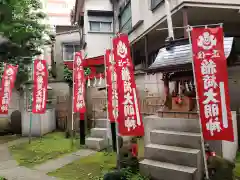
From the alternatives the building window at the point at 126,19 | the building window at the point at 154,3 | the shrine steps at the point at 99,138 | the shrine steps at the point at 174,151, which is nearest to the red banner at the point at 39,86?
the shrine steps at the point at 99,138

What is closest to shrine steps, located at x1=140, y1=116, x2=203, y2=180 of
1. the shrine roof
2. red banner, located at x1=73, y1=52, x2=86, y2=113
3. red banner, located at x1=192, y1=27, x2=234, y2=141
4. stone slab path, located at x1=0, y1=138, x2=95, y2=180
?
red banner, located at x1=192, y1=27, x2=234, y2=141

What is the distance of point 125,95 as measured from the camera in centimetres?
803

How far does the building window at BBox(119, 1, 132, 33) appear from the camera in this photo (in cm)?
1706

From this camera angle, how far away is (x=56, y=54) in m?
25.9

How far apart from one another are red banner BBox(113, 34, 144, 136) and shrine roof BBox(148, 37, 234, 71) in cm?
113

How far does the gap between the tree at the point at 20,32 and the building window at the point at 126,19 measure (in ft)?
20.1


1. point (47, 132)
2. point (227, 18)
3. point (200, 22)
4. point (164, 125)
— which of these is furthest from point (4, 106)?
point (227, 18)

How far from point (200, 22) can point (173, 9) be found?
7.49 feet

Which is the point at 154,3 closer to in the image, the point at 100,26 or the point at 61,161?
the point at 61,161

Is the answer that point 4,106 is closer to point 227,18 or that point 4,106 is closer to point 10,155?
point 10,155

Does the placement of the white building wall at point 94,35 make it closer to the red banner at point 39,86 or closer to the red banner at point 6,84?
the red banner at point 39,86

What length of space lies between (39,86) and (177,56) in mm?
9031

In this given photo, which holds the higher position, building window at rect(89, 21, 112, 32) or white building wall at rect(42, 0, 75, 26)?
white building wall at rect(42, 0, 75, 26)

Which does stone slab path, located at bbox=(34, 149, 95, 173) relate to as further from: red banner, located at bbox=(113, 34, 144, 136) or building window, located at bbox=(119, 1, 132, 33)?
building window, located at bbox=(119, 1, 132, 33)
